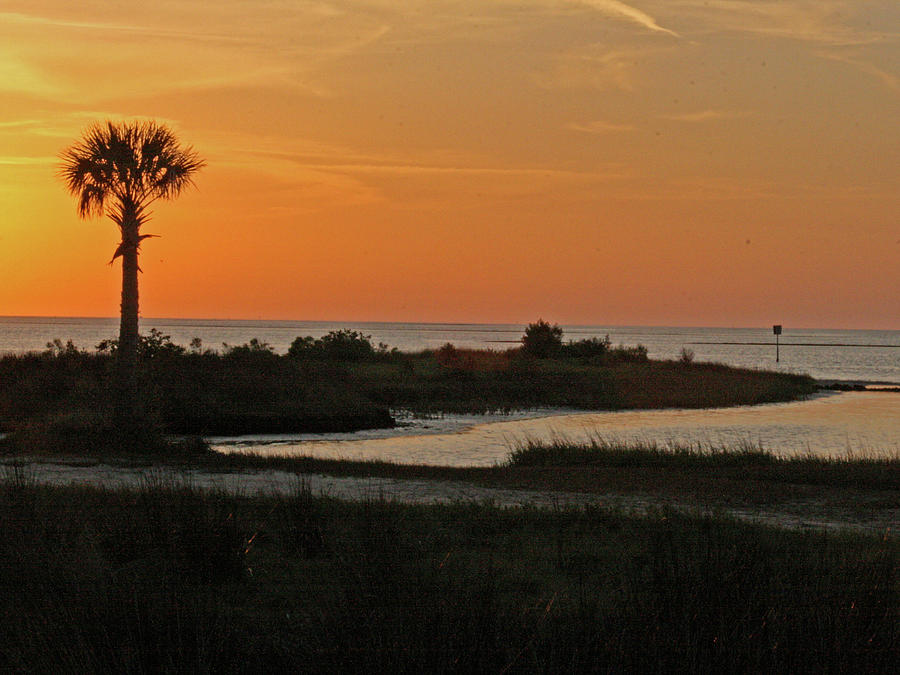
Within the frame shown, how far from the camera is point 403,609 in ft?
20.2

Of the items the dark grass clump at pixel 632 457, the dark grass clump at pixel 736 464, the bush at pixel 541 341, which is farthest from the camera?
the bush at pixel 541 341

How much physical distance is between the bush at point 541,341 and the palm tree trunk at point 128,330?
46.7 meters

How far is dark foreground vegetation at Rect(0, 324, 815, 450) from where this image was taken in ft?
99.3

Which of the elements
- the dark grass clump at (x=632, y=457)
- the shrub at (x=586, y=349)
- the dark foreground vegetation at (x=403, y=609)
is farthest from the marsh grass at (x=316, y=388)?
the dark foreground vegetation at (x=403, y=609)

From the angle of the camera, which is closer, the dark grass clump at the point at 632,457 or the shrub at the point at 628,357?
the dark grass clump at the point at 632,457

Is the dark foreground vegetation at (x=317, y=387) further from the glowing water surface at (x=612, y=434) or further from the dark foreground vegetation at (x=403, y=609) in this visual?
the dark foreground vegetation at (x=403, y=609)

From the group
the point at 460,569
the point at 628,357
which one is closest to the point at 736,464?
the point at 460,569

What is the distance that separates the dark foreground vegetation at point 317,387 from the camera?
30266 mm

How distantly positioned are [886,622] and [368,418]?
31.6 m

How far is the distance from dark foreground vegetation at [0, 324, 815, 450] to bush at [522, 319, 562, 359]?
3.62 m

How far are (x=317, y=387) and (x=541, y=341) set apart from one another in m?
35.6

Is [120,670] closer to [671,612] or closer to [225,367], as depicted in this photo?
[671,612]

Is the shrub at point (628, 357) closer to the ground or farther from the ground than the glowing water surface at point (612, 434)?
farther from the ground

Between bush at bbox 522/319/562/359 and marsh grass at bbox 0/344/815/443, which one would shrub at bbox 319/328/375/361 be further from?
bush at bbox 522/319/562/359
